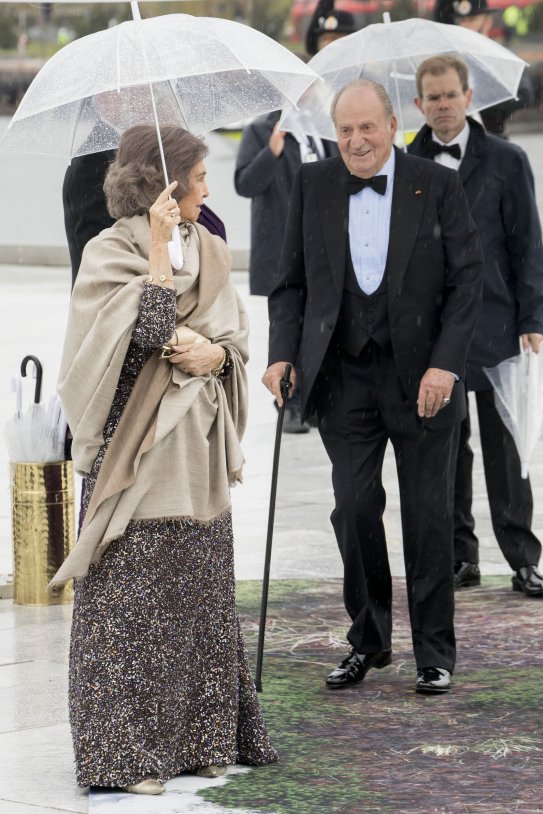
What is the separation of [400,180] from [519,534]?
6.43 feet

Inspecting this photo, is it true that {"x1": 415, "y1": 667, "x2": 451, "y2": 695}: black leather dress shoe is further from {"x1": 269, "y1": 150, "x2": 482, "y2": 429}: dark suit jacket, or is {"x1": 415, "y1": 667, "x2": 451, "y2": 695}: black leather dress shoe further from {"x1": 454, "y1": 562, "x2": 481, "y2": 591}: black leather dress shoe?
{"x1": 454, "y1": 562, "x2": 481, "y2": 591}: black leather dress shoe

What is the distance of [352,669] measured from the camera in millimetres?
5910

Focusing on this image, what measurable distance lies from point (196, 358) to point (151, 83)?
1.02 metres

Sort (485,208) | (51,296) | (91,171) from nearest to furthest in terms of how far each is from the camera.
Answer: (91,171), (485,208), (51,296)

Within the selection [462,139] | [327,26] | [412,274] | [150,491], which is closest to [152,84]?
[412,274]

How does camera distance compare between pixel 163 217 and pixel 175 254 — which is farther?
pixel 175 254

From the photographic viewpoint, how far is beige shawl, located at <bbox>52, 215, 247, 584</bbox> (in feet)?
15.6

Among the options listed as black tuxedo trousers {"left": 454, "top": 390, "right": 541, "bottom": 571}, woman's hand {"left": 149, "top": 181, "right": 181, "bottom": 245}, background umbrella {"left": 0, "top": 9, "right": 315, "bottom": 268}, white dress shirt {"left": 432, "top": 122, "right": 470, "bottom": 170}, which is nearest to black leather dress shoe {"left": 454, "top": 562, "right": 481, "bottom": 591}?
black tuxedo trousers {"left": 454, "top": 390, "right": 541, "bottom": 571}

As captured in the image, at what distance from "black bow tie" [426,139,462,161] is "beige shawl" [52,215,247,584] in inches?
91.2

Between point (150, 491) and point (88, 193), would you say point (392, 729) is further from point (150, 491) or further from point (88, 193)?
point (88, 193)

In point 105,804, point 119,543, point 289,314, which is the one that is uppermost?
point 289,314

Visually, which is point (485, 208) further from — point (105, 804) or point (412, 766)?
point (105, 804)

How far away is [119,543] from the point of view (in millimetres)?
4785

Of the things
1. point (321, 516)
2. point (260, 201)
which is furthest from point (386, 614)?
point (260, 201)
